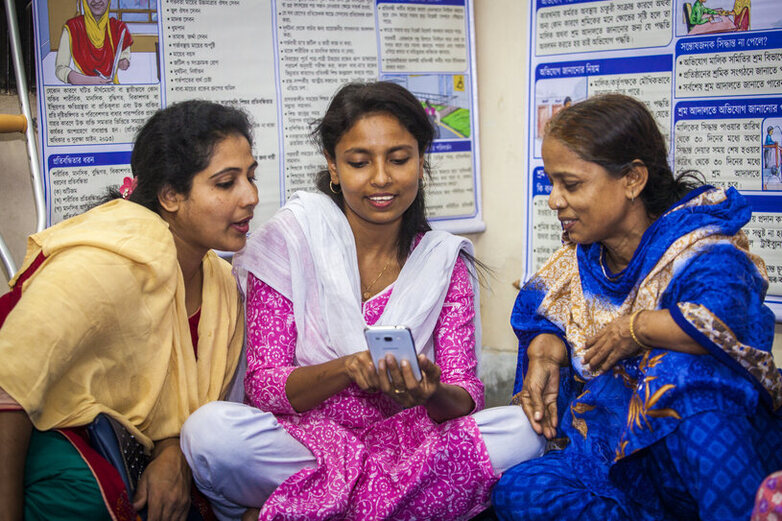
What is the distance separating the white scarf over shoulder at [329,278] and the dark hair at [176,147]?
34 cm

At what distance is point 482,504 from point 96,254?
138 cm

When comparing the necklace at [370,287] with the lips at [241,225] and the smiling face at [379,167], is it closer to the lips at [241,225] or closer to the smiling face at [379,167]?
the smiling face at [379,167]

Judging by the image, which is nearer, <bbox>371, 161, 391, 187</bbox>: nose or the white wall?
<bbox>371, 161, 391, 187</bbox>: nose

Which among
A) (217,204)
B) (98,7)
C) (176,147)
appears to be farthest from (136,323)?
(98,7)

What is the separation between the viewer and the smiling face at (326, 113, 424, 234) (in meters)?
2.45

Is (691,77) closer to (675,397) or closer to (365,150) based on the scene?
(365,150)

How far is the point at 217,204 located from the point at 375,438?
36.3 inches

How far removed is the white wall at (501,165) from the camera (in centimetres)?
362

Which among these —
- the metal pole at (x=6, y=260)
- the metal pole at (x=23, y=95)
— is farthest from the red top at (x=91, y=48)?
the metal pole at (x=6, y=260)

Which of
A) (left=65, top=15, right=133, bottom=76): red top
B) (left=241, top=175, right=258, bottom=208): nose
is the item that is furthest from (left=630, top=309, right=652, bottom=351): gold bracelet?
(left=65, top=15, right=133, bottom=76): red top

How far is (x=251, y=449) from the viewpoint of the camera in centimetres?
213

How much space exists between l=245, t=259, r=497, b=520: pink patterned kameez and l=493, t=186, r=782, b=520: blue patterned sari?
16 cm

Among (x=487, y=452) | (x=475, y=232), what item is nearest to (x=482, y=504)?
(x=487, y=452)

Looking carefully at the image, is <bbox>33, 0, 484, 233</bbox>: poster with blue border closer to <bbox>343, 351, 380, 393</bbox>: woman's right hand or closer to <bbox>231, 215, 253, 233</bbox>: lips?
<bbox>231, 215, 253, 233</bbox>: lips
